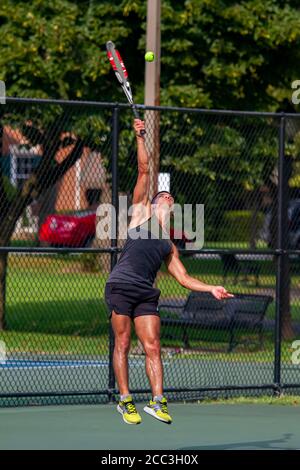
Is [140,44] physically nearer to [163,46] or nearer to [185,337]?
[163,46]

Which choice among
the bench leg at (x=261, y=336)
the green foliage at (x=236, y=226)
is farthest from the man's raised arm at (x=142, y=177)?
the bench leg at (x=261, y=336)

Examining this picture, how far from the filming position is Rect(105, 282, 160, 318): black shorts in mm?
9391

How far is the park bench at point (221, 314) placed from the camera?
1490cm

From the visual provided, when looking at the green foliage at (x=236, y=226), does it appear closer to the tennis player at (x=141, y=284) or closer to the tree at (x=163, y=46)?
the tree at (x=163, y=46)

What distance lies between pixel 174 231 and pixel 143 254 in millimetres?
4508

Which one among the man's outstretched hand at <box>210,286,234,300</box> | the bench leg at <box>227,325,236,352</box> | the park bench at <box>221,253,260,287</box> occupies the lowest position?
the man's outstretched hand at <box>210,286,234,300</box>

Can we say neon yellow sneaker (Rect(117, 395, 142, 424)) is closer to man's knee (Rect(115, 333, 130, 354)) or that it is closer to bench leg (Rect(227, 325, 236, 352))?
man's knee (Rect(115, 333, 130, 354))

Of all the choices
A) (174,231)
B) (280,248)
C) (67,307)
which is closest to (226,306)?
(174,231)

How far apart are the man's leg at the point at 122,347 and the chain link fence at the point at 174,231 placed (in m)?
3.07

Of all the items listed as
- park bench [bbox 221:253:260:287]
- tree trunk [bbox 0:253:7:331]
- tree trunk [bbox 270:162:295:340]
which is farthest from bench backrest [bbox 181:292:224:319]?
tree trunk [bbox 0:253:7:331]

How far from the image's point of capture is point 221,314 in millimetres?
15172
